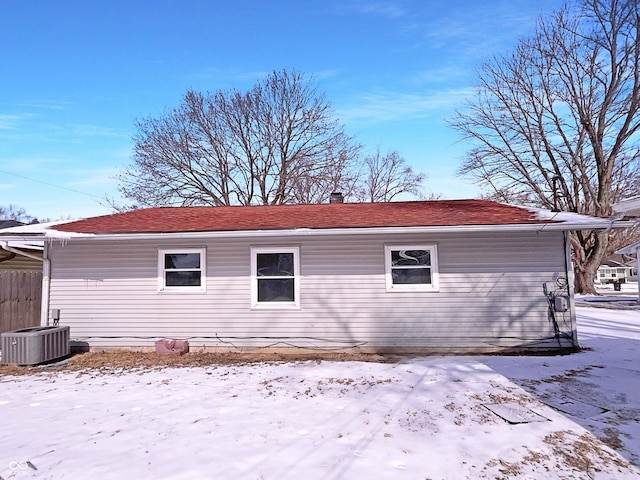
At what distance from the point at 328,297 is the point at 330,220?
5.17 feet

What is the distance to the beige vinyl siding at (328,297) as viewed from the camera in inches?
305

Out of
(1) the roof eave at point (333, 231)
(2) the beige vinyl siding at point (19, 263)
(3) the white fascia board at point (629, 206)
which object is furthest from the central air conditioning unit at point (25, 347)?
(3) the white fascia board at point (629, 206)

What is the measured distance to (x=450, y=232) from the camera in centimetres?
771

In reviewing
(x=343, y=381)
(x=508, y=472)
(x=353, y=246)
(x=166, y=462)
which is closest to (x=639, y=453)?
(x=508, y=472)

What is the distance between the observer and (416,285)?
26.0 feet

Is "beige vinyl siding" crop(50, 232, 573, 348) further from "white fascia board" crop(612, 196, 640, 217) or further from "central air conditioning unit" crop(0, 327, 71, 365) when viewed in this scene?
"white fascia board" crop(612, 196, 640, 217)

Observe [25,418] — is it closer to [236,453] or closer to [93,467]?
[93,467]

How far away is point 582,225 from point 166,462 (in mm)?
7259

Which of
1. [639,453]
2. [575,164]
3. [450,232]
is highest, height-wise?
[575,164]

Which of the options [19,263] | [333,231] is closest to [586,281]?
[333,231]

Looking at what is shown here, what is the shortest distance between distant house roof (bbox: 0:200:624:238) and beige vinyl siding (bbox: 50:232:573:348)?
343 millimetres

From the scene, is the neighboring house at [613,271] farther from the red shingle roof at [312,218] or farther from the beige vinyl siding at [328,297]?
the beige vinyl siding at [328,297]

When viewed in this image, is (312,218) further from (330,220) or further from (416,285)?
(416,285)

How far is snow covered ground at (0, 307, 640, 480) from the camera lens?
3381 millimetres
